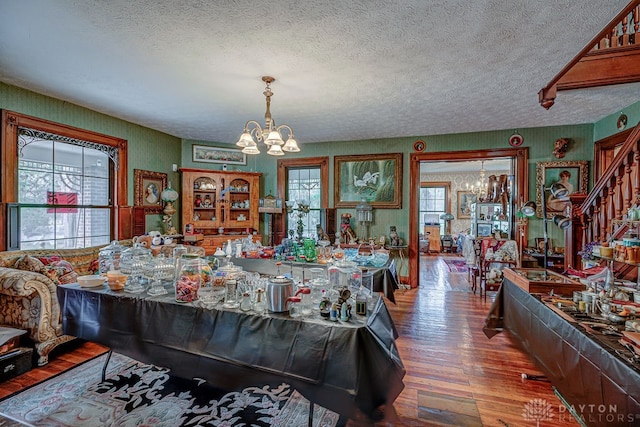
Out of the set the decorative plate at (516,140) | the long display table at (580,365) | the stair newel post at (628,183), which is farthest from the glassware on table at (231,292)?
the decorative plate at (516,140)

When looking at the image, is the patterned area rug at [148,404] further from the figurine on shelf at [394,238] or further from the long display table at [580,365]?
the figurine on shelf at [394,238]

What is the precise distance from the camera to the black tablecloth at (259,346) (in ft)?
5.16

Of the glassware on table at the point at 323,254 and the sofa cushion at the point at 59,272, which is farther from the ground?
the glassware on table at the point at 323,254

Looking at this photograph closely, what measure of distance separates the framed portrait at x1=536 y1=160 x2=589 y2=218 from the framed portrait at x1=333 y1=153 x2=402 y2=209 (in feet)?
7.50

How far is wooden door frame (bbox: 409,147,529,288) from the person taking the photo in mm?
5284

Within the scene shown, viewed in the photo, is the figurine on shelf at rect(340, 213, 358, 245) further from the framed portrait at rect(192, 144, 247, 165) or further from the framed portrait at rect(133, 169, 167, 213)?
the framed portrait at rect(133, 169, 167, 213)

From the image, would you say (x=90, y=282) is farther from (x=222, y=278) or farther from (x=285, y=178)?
(x=285, y=178)

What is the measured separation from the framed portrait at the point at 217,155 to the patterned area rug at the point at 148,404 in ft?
14.8

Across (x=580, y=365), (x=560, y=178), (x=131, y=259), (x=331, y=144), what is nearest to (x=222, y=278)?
(x=131, y=259)

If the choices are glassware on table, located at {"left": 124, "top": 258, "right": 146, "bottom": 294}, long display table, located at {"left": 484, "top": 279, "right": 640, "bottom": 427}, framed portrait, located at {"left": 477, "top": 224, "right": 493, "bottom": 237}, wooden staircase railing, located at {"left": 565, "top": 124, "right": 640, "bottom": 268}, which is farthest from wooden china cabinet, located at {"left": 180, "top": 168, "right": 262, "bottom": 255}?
framed portrait, located at {"left": 477, "top": 224, "right": 493, "bottom": 237}

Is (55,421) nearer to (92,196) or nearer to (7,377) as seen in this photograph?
(7,377)

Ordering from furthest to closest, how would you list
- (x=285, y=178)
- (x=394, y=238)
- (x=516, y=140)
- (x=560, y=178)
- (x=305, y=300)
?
(x=285, y=178), (x=394, y=238), (x=516, y=140), (x=560, y=178), (x=305, y=300)

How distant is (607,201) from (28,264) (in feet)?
19.5

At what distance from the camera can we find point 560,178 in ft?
16.8
